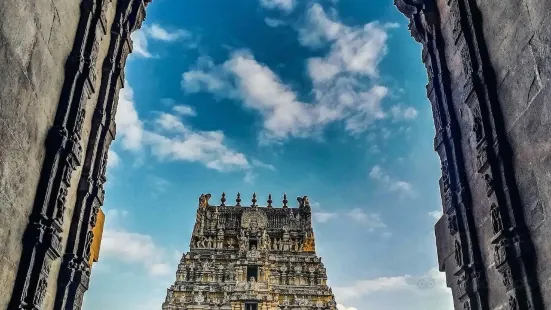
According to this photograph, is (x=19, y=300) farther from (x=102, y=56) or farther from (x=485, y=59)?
(x=485, y=59)

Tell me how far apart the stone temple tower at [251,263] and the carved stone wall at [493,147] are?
1224 inches

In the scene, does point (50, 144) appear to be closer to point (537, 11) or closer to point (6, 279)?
point (6, 279)

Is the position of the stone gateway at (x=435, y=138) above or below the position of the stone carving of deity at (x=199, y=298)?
below

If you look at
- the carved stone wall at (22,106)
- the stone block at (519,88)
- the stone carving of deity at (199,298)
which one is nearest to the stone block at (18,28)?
the carved stone wall at (22,106)

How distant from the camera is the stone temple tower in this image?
3891 cm

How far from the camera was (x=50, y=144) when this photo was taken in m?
7.10

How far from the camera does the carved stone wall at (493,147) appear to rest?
6.24 meters

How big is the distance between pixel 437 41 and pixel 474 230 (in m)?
4.39

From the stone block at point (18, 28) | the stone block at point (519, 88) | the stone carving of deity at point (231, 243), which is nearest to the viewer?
the stone block at point (18, 28)

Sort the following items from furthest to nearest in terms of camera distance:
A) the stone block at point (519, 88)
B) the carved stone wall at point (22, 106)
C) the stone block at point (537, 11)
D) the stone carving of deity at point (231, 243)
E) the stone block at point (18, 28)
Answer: the stone carving of deity at point (231, 243) → the stone block at point (519, 88) → the stone block at point (537, 11) → the carved stone wall at point (22, 106) → the stone block at point (18, 28)

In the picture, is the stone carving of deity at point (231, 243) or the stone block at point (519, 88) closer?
the stone block at point (519, 88)

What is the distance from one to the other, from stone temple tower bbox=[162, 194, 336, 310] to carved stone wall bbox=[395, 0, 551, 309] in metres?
31.1

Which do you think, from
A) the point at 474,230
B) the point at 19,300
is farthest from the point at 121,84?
the point at 474,230

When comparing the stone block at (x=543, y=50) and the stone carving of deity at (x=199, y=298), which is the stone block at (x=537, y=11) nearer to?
the stone block at (x=543, y=50)
